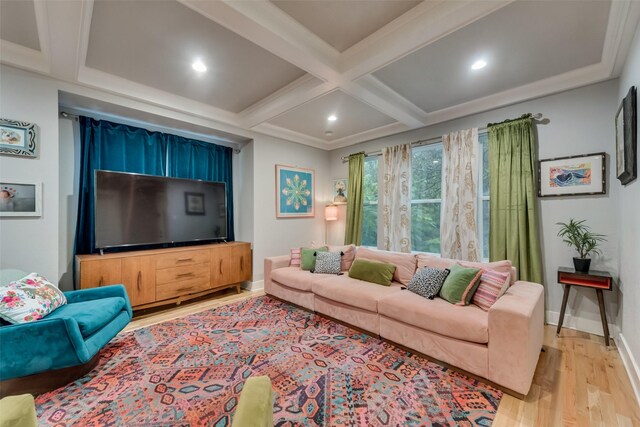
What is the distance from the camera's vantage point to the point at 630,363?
80.0 inches

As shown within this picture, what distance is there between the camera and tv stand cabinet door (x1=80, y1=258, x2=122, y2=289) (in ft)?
9.35

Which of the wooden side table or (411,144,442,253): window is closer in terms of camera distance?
the wooden side table

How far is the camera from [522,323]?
178cm

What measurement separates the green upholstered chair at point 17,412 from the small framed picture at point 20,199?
243cm

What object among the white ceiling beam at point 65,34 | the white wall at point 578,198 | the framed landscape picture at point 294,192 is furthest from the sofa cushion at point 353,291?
the white ceiling beam at point 65,34

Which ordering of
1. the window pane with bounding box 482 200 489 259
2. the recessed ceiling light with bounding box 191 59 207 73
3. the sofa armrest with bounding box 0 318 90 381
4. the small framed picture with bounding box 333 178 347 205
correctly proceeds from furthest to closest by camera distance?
the small framed picture with bounding box 333 178 347 205 < the window pane with bounding box 482 200 489 259 < the recessed ceiling light with bounding box 191 59 207 73 < the sofa armrest with bounding box 0 318 90 381

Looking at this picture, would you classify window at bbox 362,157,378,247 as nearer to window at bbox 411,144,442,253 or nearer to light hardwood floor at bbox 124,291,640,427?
window at bbox 411,144,442,253

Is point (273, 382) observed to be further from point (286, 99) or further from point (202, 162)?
point (202, 162)

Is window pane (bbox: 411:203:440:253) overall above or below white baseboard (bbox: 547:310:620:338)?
above

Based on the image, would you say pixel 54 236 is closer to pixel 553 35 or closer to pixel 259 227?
pixel 259 227

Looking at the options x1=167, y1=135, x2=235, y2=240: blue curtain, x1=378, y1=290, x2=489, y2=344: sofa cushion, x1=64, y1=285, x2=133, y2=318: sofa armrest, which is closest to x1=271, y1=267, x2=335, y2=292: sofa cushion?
x1=378, y1=290, x2=489, y2=344: sofa cushion

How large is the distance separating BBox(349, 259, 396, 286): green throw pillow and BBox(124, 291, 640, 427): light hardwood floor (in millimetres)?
1439

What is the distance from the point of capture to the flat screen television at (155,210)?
10.6 feet

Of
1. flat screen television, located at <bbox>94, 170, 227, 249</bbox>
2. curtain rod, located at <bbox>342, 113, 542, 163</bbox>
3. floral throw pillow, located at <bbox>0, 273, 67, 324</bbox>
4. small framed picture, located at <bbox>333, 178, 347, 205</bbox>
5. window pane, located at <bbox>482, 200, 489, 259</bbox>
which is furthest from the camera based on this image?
small framed picture, located at <bbox>333, 178, 347, 205</bbox>
